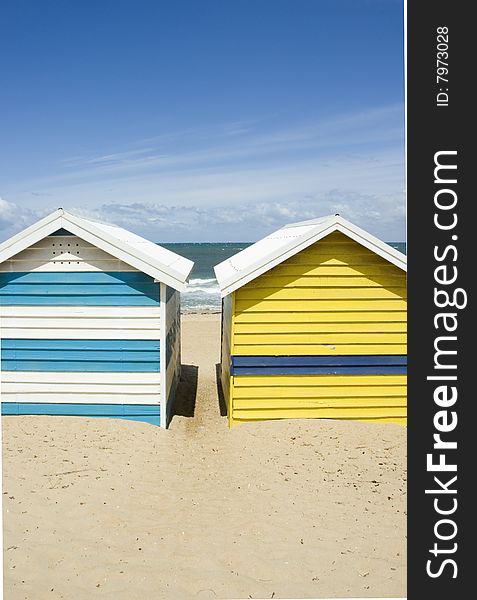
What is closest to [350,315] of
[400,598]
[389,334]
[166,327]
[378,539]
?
[389,334]

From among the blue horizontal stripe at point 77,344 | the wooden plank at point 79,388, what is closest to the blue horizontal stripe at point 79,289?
the blue horizontal stripe at point 77,344

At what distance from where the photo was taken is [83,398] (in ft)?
27.7

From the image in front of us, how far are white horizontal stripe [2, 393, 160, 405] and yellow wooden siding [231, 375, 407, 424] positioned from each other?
1.45 meters

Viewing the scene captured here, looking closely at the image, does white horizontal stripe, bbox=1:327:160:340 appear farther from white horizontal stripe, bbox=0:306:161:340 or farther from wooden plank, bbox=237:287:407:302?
wooden plank, bbox=237:287:407:302

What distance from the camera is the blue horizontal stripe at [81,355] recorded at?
8331mm

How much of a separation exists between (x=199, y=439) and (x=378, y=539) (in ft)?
11.2

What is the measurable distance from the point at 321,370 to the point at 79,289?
13.2 feet

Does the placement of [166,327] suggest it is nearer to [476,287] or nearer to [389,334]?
[389,334]

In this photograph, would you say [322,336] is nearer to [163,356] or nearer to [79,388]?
[163,356]

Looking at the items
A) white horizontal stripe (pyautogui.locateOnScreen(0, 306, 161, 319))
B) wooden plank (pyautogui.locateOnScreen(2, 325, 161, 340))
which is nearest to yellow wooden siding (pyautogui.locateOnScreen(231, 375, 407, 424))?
white horizontal stripe (pyautogui.locateOnScreen(0, 306, 161, 319))

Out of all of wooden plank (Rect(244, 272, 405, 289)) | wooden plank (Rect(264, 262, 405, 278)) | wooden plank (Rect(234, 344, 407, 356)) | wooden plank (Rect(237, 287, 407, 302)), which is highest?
wooden plank (Rect(264, 262, 405, 278))

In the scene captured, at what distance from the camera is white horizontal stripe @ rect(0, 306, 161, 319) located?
828 cm

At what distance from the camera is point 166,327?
8516 mm

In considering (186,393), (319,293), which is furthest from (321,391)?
(186,393)
